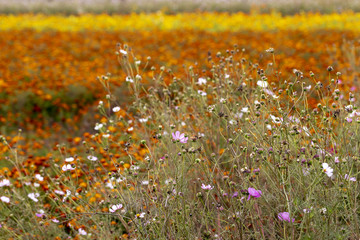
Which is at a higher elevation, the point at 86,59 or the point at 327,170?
the point at 327,170

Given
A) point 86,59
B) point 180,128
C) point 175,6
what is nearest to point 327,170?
point 180,128

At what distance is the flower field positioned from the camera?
6.97ft

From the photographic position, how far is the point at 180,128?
3080 mm

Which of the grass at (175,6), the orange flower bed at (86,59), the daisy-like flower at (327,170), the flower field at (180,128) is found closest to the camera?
the daisy-like flower at (327,170)

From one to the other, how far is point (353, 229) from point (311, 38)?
21.3 feet

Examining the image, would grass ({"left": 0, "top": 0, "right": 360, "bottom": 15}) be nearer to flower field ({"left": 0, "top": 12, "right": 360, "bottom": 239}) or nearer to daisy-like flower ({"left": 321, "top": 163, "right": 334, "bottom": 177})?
flower field ({"left": 0, "top": 12, "right": 360, "bottom": 239})

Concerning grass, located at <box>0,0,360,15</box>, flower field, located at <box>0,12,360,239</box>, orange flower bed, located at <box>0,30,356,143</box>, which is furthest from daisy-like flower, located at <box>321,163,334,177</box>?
grass, located at <box>0,0,360,15</box>

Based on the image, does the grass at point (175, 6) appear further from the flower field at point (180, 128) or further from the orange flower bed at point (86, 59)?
the orange flower bed at point (86, 59)

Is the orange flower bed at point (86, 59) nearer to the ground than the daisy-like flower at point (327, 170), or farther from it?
nearer to the ground

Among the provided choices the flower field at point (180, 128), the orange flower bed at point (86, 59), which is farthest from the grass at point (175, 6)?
the orange flower bed at point (86, 59)

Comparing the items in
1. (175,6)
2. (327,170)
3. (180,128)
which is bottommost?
(175,6)

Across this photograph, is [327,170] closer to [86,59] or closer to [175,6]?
[86,59]

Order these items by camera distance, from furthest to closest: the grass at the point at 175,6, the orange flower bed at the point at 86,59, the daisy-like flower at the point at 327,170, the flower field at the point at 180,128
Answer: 1. the grass at the point at 175,6
2. the orange flower bed at the point at 86,59
3. the flower field at the point at 180,128
4. the daisy-like flower at the point at 327,170

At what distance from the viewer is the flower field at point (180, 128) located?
2123mm
